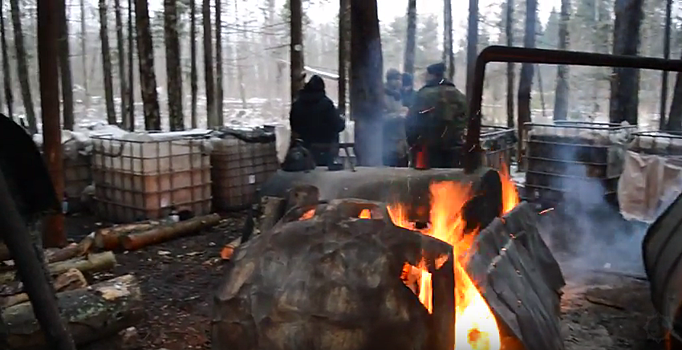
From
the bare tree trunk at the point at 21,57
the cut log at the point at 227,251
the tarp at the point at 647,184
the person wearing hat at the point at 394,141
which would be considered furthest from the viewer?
the bare tree trunk at the point at 21,57

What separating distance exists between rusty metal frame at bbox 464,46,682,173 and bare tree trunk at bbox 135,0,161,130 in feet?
32.9

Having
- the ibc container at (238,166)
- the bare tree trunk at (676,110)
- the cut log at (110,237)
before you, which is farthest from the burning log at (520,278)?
the bare tree trunk at (676,110)

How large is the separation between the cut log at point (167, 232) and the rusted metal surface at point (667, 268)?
6079 mm

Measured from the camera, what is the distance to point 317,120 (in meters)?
8.85

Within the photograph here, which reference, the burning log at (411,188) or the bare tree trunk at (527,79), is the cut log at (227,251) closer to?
the burning log at (411,188)

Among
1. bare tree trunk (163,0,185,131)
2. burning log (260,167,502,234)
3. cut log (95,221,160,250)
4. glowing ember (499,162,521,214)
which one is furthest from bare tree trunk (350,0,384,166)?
bare tree trunk (163,0,185,131)

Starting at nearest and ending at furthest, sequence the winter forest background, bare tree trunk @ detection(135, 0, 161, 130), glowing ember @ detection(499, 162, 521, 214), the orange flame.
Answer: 1. the orange flame
2. glowing ember @ detection(499, 162, 521, 214)
3. bare tree trunk @ detection(135, 0, 161, 130)
4. the winter forest background

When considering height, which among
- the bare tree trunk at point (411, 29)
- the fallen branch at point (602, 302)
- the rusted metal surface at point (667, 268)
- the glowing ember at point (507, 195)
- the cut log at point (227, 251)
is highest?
the bare tree trunk at point (411, 29)

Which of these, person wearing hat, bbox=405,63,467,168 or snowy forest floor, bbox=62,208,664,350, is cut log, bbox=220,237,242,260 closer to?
snowy forest floor, bbox=62,208,664,350

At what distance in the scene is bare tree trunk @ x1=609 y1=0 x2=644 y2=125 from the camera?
11922 millimetres

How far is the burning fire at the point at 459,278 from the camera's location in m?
3.48

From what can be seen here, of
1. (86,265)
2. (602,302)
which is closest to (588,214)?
(602,302)

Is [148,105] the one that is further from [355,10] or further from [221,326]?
[221,326]

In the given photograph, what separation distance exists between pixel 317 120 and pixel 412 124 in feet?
4.85
